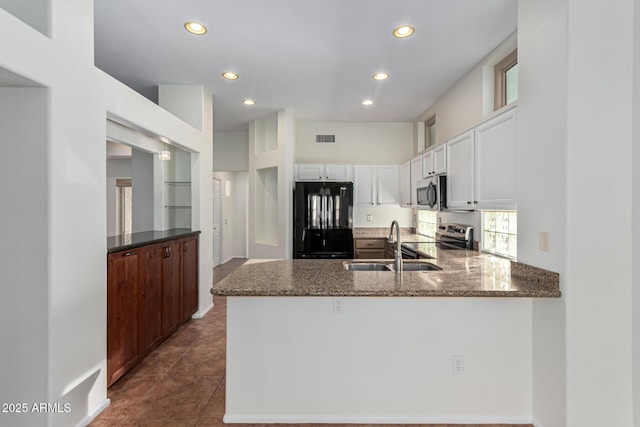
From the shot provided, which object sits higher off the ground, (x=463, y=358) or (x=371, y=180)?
(x=371, y=180)

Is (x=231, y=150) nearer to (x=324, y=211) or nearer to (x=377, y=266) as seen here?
(x=324, y=211)

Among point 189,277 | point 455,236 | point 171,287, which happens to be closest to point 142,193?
point 189,277

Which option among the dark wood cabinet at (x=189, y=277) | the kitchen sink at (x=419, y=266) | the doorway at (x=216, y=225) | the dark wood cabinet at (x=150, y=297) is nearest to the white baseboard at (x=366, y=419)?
the kitchen sink at (x=419, y=266)

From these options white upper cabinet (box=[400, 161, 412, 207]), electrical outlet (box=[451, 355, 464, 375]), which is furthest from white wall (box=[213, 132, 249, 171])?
electrical outlet (box=[451, 355, 464, 375])

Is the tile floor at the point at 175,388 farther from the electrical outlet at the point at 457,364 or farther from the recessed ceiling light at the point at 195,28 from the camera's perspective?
the recessed ceiling light at the point at 195,28

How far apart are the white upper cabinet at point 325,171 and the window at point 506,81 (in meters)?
2.38

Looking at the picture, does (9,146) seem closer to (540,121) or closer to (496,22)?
(540,121)

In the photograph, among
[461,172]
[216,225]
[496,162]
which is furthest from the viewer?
[216,225]

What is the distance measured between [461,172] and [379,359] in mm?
1792

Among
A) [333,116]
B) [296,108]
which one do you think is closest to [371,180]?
[333,116]

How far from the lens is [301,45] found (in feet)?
9.61

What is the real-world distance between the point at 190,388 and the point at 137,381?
0.47 meters

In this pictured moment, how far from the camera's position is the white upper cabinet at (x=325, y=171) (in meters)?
5.14

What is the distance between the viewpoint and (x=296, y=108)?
15.8 ft
